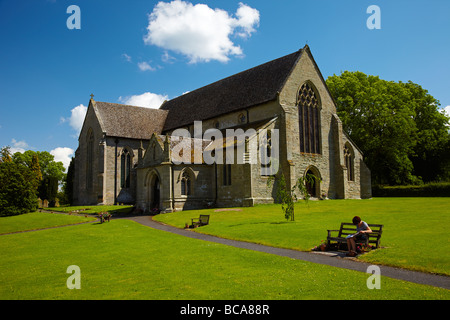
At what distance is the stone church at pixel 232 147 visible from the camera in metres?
34.9

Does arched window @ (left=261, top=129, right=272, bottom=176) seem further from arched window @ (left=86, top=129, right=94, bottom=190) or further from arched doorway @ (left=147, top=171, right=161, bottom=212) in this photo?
arched window @ (left=86, top=129, right=94, bottom=190)

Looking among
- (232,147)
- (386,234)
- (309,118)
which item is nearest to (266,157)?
(232,147)

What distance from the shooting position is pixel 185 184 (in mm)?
35625

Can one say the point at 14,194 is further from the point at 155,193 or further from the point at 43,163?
the point at 43,163

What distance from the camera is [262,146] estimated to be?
1359 inches

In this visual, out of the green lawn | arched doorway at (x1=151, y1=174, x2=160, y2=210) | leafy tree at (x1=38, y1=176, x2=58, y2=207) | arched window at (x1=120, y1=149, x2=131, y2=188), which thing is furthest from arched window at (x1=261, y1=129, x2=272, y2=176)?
leafy tree at (x1=38, y1=176, x2=58, y2=207)

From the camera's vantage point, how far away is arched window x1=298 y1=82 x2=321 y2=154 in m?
38.6

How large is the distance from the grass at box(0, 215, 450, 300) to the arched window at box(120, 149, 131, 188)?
103ft

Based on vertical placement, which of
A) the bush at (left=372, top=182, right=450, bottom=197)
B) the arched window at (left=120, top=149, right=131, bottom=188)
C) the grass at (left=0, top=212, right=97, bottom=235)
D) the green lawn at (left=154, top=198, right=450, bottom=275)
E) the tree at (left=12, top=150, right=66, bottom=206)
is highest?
the tree at (left=12, top=150, right=66, bottom=206)

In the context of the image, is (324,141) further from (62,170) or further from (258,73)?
(62,170)

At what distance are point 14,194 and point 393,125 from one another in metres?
48.1

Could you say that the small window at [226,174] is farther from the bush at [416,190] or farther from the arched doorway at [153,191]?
the bush at [416,190]

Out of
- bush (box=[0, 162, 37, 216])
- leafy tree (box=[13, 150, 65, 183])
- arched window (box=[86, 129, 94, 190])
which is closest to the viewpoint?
bush (box=[0, 162, 37, 216])
